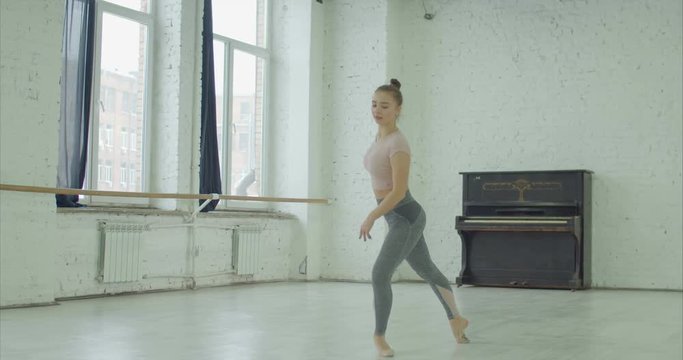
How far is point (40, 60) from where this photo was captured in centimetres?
698

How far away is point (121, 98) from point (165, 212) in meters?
1.17

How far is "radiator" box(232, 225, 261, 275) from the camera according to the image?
31.2 ft

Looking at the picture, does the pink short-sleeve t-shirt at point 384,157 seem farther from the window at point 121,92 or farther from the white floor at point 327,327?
the window at point 121,92

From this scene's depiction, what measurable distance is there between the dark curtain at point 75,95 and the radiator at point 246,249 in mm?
2208

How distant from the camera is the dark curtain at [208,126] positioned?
30.0ft

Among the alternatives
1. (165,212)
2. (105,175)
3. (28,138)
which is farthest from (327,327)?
(105,175)

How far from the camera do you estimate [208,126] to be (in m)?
9.24

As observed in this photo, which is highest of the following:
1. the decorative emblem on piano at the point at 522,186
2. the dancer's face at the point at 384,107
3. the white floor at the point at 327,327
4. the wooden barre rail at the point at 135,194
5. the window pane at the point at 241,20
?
the window pane at the point at 241,20

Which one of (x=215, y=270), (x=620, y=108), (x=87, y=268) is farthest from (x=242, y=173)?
(x=620, y=108)

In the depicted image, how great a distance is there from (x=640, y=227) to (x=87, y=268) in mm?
5697

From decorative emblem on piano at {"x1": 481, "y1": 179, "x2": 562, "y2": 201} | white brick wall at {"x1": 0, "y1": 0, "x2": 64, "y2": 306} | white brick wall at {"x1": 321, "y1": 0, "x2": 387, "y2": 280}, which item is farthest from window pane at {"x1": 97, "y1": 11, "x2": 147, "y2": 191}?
decorative emblem on piano at {"x1": 481, "y1": 179, "x2": 562, "y2": 201}

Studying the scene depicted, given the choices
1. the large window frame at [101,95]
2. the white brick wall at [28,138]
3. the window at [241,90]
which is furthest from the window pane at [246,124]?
the white brick wall at [28,138]

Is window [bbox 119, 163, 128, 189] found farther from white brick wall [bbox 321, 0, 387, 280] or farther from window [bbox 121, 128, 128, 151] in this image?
white brick wall [bbox 321, 0, 387, 280]

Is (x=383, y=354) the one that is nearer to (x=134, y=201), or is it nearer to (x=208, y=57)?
A: (x=134, y=201)
